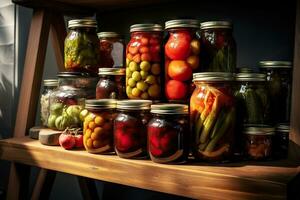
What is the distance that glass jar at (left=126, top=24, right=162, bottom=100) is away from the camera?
973 millimetres

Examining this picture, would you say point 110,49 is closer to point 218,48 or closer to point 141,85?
point 141,85

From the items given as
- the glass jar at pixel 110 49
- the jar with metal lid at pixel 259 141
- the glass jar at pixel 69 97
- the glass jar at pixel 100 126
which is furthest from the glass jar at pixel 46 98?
the jar with metal lid at pixel 259 141

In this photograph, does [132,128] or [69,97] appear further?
[69,97]

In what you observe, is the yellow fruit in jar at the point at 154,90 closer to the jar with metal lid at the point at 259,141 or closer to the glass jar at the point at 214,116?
the glass jar at the point at 214,116

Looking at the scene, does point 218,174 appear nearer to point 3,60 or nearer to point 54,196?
point 54,196

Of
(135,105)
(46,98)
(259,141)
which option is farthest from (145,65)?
(46,98)

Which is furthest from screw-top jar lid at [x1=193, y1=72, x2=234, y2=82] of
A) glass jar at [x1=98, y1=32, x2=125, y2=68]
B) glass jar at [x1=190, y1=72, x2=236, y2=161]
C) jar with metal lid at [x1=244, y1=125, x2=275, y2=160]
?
glass jar at [x1=98, y1=32, x2=125, y2=68]

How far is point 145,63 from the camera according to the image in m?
0.97

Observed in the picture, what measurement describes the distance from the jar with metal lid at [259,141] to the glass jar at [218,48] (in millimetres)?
163

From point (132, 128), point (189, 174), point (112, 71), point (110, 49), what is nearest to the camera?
point (189, 174)

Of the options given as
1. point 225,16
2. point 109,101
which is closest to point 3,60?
point 109,101

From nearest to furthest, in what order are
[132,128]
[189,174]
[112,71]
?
Result: [189,174] → [132,128] → [112,71]

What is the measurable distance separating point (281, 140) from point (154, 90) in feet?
1.10

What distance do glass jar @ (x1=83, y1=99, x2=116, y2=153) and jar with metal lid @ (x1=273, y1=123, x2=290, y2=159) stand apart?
41cm
